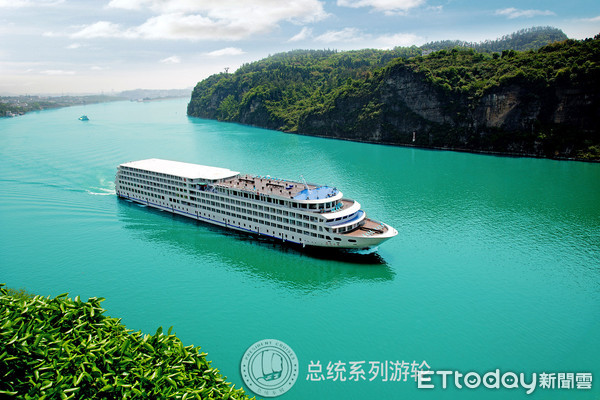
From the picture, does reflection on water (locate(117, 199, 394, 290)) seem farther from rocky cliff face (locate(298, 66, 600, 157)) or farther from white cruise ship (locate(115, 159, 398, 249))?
rocky cliff face (locate(298, 66, 600, 157))

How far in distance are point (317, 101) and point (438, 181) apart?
71199mm

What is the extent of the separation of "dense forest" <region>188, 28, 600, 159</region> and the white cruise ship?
53802mm

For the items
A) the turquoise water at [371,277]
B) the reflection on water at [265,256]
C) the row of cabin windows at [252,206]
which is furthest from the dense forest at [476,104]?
the row of cabin windows at [252,206]

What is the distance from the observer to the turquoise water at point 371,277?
20.2 metres

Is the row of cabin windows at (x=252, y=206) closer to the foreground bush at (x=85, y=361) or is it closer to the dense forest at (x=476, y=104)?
the foreground bush at (x=85, y=361)

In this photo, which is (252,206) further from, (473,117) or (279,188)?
(473,117)

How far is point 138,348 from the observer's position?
1403 cm

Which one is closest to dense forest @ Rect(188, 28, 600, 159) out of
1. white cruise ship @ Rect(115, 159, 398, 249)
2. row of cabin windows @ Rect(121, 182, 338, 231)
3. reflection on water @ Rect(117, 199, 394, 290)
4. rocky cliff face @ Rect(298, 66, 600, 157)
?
rocky cliff face @ Rect(298, 66, 600, 157)

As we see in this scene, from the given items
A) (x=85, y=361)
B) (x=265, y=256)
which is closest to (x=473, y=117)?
(x=265, y=256)

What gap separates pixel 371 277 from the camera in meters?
27.4

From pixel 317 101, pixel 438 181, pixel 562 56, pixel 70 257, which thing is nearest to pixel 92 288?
pixel 70 257

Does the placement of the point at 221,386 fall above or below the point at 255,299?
above

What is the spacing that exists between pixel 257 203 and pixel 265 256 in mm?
4970

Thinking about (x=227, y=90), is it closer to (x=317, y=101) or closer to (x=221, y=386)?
(x=317, y=101)
